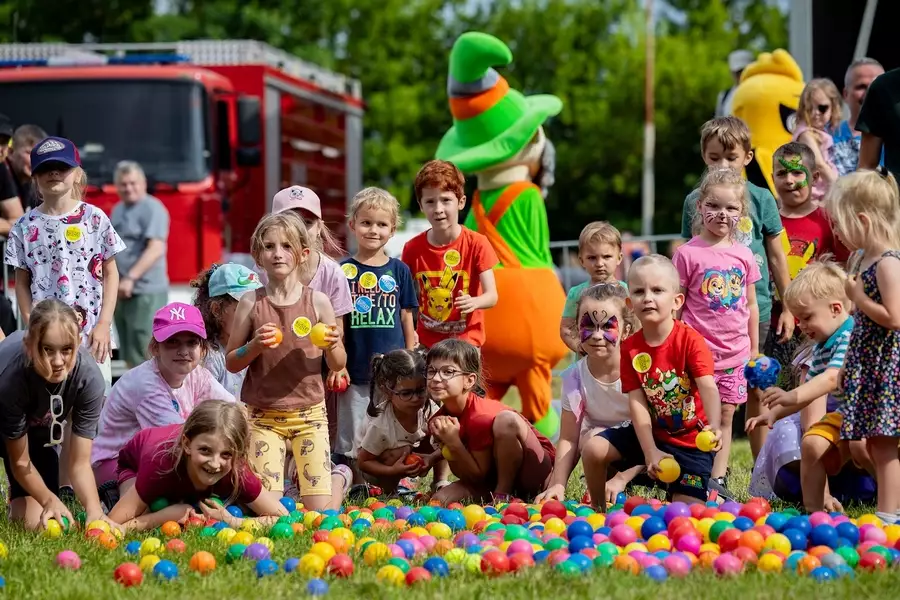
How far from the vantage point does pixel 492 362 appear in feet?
29.2

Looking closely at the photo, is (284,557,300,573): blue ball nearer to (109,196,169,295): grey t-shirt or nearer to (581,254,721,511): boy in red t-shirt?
(581,254,721,511): boy in red t-shirt

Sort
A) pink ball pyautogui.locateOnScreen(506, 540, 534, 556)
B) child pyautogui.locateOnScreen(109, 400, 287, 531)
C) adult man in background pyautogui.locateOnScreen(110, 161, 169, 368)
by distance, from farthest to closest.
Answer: adult man in background pyautogui.locateOnScreen(110, 161, 169, 368)
child pyautogui.locateOnScreen(109, 400, 287, 531)
pink ball pyautogui.locateOnScreen(506, 540, 534, 556)

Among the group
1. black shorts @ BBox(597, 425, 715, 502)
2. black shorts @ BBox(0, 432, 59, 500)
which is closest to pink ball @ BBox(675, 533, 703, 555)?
black shorts @ BBox(597, 425, 715, 502)

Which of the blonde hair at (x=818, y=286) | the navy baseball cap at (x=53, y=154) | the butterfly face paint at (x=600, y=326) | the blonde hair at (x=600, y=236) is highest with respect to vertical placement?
the navy baseball cap at (x=53, y=154)

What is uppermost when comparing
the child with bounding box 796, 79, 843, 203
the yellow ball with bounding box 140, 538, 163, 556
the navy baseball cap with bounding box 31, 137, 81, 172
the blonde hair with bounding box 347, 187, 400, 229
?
the child with bounding box 796, 79, 843, 203

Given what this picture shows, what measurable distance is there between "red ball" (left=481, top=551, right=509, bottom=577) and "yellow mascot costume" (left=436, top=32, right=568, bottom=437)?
11.8ft

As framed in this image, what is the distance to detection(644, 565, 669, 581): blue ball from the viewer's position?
487 cm

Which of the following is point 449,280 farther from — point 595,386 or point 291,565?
point 291,565

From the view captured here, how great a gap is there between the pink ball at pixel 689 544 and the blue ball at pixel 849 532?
56 centimetres

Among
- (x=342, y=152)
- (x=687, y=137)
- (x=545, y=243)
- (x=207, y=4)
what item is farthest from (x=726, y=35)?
(x=545, y=243)

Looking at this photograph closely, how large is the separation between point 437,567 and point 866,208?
238 cm

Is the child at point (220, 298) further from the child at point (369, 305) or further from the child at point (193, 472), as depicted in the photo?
the child at point (193, 472)

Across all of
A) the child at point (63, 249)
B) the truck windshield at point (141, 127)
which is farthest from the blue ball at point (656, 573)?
the truck windshield at point (141, 127)

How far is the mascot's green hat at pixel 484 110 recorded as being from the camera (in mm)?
9336
